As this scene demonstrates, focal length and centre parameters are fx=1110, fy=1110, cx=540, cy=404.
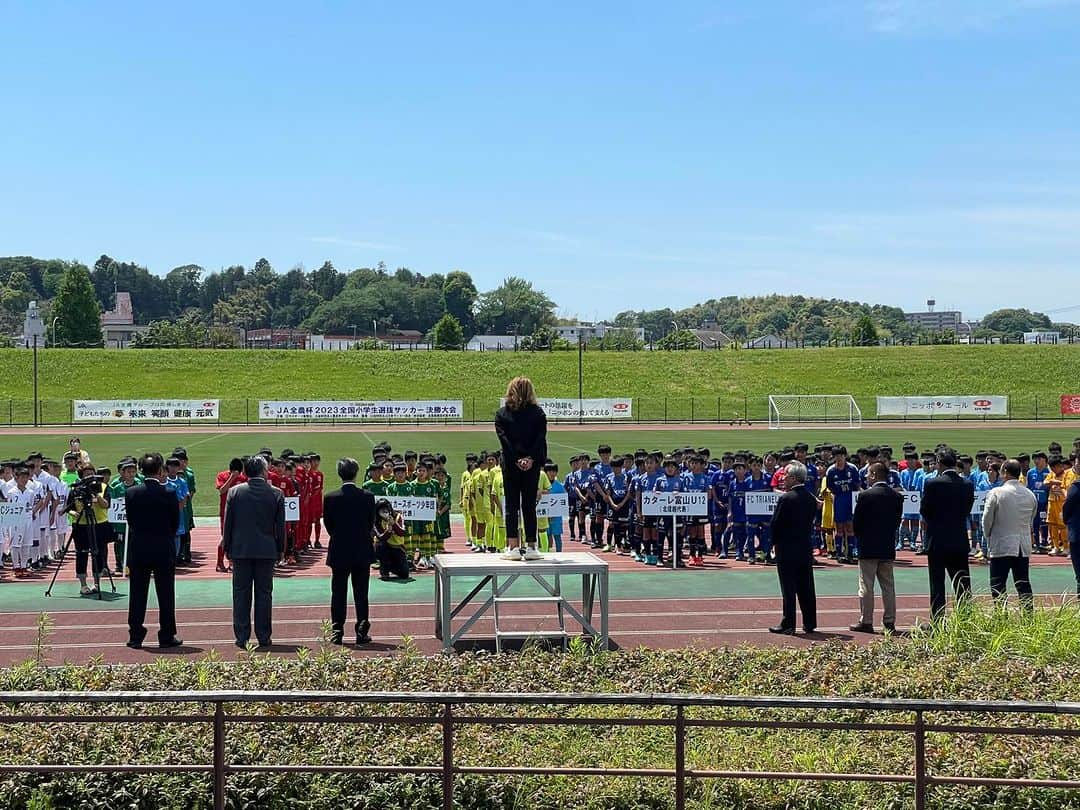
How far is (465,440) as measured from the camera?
45125 millimetres

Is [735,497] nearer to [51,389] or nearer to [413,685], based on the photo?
[413,685]

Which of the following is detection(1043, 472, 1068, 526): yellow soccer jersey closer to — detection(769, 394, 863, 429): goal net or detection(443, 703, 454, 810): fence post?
detection(443, 703, 454, 810): fence post

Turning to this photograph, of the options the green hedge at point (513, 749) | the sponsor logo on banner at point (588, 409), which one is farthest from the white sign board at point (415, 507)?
the sponsor logo on banner at point (588, 409)

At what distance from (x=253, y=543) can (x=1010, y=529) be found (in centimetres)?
789

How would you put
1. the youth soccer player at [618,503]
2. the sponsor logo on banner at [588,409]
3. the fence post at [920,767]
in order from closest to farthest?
→ the fence post at [920,767]
the youth soccer player at [618,503]
the sponsor logo on banner at [588,409]

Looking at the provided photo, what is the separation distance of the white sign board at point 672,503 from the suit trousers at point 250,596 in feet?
23.2

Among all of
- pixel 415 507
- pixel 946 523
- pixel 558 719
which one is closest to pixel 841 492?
pixel 946 523

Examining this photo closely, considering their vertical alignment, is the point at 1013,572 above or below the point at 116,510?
below

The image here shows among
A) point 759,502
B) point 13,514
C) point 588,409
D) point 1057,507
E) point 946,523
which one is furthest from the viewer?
point 588,409

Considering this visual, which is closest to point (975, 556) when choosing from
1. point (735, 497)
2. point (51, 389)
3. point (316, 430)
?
point (735, 497)

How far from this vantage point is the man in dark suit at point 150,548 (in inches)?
432

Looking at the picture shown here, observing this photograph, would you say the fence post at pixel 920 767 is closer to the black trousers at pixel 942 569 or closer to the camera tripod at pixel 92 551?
the black trousers at pixel 942 569

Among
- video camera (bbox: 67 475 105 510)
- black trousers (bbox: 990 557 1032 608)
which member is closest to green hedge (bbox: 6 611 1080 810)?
black trousers (bbox: 990 557 1032 608)

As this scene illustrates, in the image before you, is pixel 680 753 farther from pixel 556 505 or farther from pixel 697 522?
pixel 697 522
